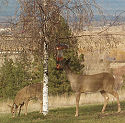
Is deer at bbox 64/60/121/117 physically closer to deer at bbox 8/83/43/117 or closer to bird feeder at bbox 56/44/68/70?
bird feeder at bbox 56/44/68/70

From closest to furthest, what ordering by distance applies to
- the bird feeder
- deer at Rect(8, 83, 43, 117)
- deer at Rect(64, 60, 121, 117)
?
the bird feeder
deer at Rect(64, 60, 121, 117)
deer at Rect(8, 83, 43, 117)

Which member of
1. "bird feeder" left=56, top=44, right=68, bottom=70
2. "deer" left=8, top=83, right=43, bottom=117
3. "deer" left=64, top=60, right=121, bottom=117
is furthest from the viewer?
"deer" left=8, top=83, right=43, bottom=117

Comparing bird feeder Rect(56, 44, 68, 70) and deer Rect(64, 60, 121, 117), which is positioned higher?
bird feeder Rect(56, 44, 68, 70)

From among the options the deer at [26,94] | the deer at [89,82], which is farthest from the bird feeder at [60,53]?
the deer at [26,94]

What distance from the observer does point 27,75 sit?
105 feet

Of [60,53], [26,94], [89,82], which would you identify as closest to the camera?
[60,53]

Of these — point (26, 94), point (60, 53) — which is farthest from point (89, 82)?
point (26, 94)

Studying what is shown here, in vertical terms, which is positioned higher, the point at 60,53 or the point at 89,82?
the point at 60,53

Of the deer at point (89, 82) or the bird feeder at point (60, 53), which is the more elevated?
the bird feeder at point (60, 53)

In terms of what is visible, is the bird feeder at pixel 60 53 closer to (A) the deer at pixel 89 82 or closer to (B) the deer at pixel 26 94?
(A) the deer at pixel 89 82

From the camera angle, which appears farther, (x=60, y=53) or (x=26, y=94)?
(x=26, y=94)

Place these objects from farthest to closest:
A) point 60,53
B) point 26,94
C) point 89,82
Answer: point 26,94 → point 89,82 → point 60,53

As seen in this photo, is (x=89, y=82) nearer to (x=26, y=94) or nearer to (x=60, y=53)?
(x=60, y=53)

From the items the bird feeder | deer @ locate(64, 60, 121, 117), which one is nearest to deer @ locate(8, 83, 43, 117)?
deer @ locate(64, 60, 121, 117)
